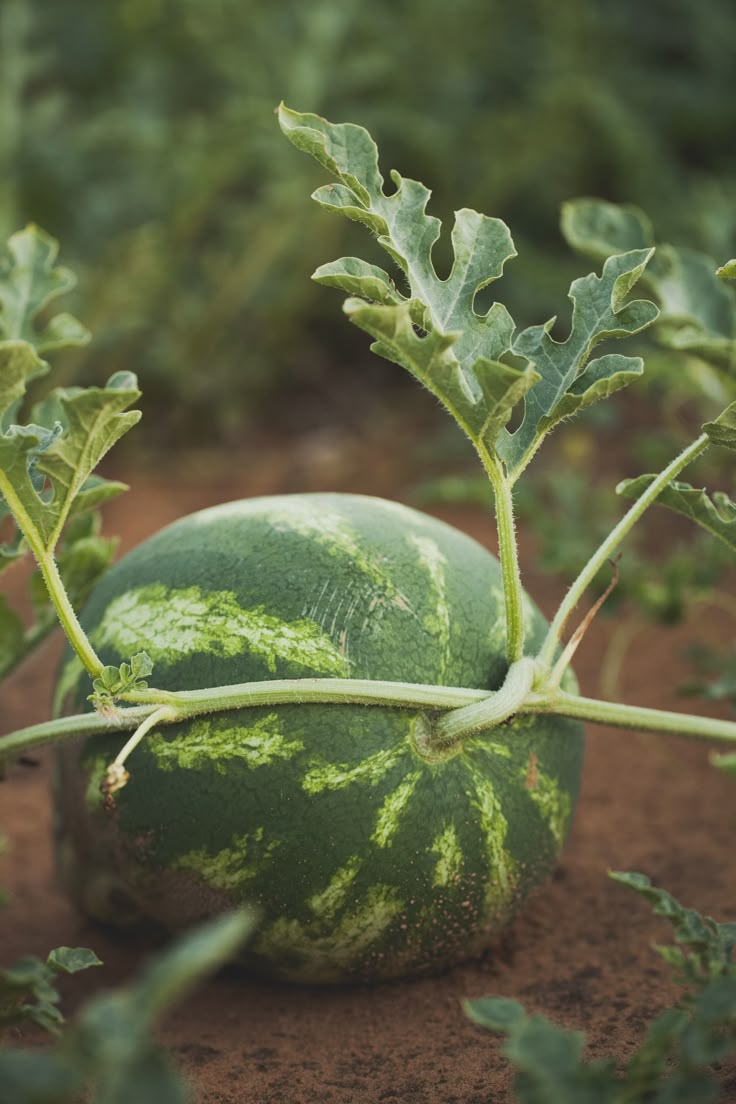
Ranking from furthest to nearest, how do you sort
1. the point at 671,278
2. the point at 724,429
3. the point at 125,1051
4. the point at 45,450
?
the point at 671,278 < the point at 724,429 < the point at 45,450 < the point at 125,1051

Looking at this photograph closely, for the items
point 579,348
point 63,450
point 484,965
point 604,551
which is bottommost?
point 484,965

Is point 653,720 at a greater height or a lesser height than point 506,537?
lesser

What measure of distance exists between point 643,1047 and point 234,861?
675 millimetres

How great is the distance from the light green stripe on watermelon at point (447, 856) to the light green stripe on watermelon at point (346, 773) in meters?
0.14

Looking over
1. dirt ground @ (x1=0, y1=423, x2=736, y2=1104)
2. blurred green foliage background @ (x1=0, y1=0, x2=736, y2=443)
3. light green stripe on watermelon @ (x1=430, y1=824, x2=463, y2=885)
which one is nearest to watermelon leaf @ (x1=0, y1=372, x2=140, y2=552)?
light green stripe on watermelon @ (x1=430, y1=824, x2=463, y2=885)

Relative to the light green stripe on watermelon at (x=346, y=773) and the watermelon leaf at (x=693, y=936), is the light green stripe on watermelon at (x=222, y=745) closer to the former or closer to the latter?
the light green stripe on watermelon at (x=346, y=773)

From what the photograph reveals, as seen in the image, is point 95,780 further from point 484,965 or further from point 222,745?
point 484,965

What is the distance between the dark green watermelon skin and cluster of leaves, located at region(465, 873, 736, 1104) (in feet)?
1.28

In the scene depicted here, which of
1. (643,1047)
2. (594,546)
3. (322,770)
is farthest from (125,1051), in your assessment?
(594,546)

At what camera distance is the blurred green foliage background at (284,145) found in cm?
446

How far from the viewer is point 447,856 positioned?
5.90 feet

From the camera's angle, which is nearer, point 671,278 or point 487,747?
point 487,747

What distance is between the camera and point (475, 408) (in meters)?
1.63

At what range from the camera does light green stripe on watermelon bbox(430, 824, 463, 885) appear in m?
1.79
